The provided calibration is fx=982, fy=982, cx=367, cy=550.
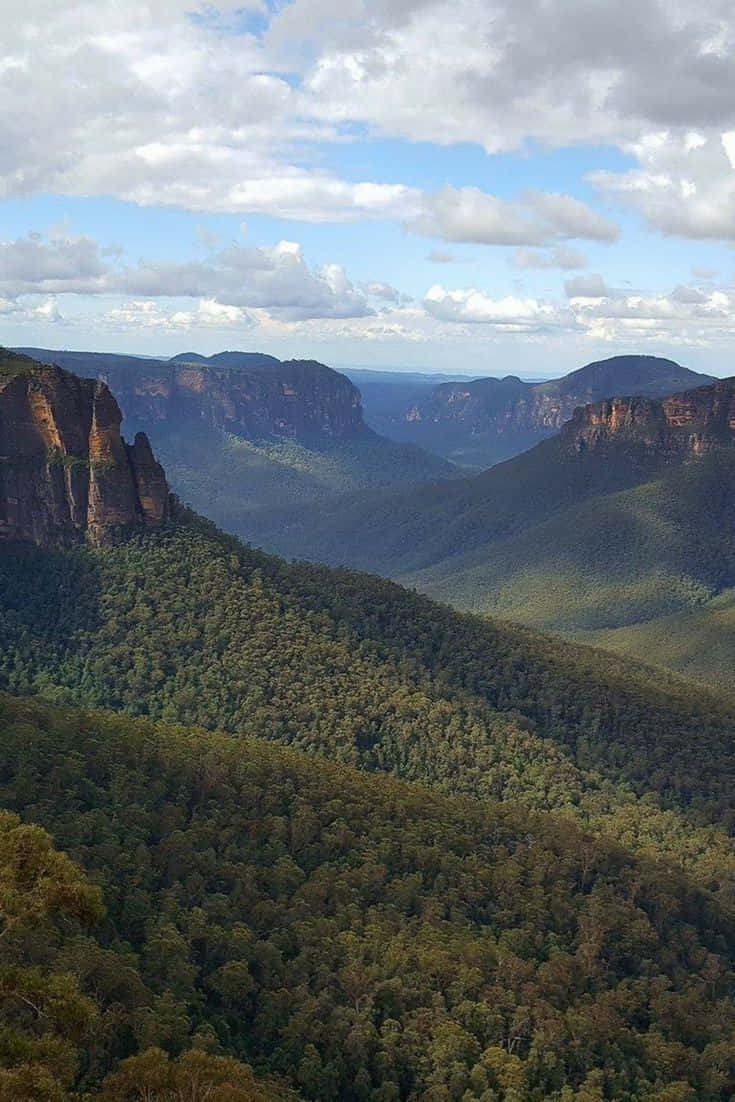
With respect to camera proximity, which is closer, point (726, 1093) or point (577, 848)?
point (726, 1093)

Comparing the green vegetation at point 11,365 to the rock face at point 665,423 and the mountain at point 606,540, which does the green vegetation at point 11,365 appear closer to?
the mountain at point 606,540

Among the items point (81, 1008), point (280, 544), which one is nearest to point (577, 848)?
point (81, 1008)

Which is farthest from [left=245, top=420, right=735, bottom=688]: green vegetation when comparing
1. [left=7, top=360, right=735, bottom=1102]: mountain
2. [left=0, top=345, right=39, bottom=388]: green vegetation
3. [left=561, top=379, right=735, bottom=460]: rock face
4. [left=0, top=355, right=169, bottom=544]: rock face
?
[left=0, top=345, right=39, bottom=388]: green vegetation

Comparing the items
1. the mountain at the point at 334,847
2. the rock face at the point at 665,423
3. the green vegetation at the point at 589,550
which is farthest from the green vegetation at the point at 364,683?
the rock face at the point at 665,423

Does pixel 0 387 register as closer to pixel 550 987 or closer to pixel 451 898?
pixel 451 898

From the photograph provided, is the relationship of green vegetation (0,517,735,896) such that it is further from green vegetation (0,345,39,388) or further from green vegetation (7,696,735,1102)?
green vegetation (0,345,39,388)

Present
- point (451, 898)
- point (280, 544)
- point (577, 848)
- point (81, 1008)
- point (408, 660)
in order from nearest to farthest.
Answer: point (81, 1008)
point (451, 898)
point (577, 848)
point (408, 660)
point (280, 544)
